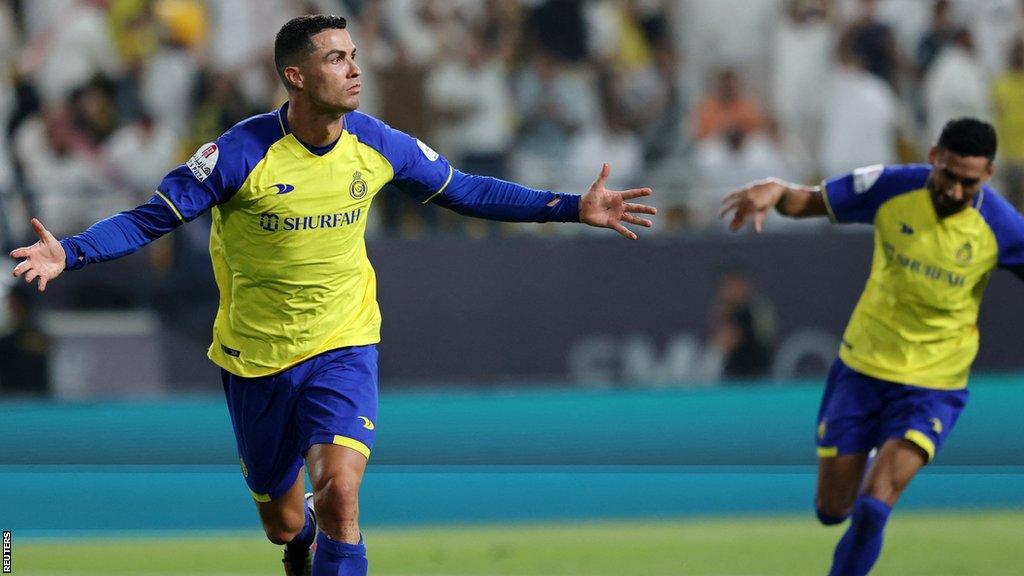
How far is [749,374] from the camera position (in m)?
11.9

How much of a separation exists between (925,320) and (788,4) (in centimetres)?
680

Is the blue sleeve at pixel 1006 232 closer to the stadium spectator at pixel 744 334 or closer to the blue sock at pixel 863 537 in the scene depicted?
the blue sock at pixel 863 537

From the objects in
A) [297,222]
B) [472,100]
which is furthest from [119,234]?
[472,100]

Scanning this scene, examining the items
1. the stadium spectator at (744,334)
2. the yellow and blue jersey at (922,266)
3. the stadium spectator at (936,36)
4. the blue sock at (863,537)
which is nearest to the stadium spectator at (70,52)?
the stadium spectator at (744,334)

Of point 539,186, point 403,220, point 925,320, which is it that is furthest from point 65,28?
point 925,320

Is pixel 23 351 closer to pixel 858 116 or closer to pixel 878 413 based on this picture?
pixel 858 116

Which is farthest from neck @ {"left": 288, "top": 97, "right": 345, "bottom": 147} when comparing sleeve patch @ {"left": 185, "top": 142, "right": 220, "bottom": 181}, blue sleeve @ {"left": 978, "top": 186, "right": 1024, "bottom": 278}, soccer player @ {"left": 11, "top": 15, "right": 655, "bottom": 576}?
blue sleeve @ {"left": 978, "top": 186, "right": 1024, "bottom": 278}

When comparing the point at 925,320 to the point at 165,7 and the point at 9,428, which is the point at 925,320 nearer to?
the point at 9,428

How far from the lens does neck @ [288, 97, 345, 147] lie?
6.45 meters

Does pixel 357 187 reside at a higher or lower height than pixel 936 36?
lower

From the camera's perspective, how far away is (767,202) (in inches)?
283

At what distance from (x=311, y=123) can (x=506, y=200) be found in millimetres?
906

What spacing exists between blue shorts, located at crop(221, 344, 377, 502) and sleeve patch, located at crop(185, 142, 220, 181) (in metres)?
0.91

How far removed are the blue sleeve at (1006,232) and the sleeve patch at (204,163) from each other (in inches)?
140
